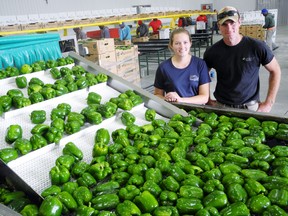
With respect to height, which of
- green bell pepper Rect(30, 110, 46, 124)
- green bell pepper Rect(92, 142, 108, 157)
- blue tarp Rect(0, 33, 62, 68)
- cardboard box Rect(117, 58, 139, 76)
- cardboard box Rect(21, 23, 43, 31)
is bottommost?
cardboard box Rect(117, 58, 139, 76)

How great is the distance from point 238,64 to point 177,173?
1745 millimetres

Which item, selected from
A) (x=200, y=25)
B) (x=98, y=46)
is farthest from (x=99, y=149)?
(x=200, y=25)

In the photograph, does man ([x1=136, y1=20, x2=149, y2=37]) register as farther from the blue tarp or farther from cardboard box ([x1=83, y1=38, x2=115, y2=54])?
the blue tarp

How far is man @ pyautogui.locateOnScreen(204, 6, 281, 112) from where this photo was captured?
9.59ft

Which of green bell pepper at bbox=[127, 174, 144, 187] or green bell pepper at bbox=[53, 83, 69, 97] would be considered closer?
green bell pepper at bbox=[127, 174, 144, 187]

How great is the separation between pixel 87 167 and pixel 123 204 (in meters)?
0.46

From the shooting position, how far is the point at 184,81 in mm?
3025

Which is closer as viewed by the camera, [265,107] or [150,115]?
[150,115]

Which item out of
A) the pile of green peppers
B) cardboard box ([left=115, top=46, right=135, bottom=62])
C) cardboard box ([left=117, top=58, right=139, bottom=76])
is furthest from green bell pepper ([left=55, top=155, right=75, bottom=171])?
cardboard box ([left=115, top=46, right=135, bottom=62])

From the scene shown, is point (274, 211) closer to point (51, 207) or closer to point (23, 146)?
point (51, 207)

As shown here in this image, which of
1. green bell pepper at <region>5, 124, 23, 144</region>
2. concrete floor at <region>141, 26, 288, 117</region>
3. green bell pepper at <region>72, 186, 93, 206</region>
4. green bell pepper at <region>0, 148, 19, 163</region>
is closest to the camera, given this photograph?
green bell pepper at <region>72, 186, 93, 206</region>

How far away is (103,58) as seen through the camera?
21.3 ft

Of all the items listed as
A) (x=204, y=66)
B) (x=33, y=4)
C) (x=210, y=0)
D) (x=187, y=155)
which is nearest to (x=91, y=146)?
(x=187, y=155)

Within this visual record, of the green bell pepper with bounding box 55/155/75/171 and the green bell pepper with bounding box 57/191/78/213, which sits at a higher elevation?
the green bell pepper with bounding box 55/155/75/171
